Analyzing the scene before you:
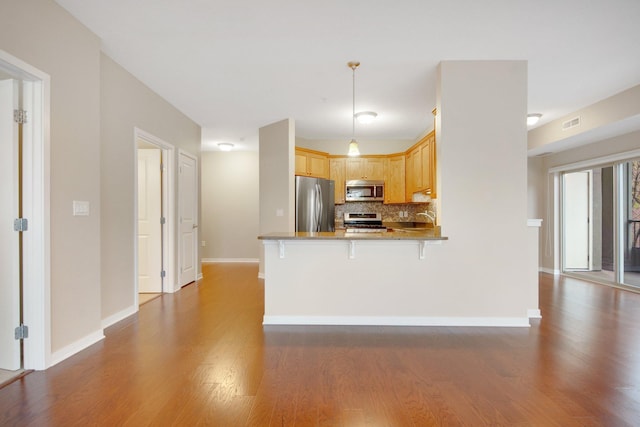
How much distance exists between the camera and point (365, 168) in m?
6.48

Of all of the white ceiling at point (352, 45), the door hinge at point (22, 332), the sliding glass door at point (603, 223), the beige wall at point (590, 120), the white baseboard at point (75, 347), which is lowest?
the white baseboard at point (75, 347)

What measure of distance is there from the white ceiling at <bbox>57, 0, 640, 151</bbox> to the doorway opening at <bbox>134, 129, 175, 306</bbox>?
2.77 ft

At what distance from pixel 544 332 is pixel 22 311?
4254mm

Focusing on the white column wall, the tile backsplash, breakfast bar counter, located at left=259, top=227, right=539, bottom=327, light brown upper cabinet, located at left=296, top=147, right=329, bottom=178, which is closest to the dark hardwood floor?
breakfast bar counter, located at left=259, top=227, right=539, bottom=327

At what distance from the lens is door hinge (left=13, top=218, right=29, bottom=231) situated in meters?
2.25

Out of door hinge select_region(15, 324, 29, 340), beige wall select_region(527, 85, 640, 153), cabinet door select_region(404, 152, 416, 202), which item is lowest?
door hinge select_region(15, 324, 29, 340)

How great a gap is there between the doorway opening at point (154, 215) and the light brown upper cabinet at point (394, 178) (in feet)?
12.7

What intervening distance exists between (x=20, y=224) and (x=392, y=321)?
3117 mm

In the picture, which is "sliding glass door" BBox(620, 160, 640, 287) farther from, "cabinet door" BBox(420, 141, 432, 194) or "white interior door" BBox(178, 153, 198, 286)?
"white interior door" BBox(178, 153, 198, 286)

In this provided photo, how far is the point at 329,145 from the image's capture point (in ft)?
21.9

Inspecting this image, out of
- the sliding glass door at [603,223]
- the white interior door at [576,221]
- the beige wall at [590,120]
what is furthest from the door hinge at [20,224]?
the white interior door at [576,221]

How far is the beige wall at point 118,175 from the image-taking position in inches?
127

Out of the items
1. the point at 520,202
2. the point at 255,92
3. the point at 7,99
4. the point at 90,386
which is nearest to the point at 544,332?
the point at 520,202

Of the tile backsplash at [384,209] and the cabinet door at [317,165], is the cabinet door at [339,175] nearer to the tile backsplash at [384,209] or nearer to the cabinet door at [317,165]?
the cabinet door at [317,165]
